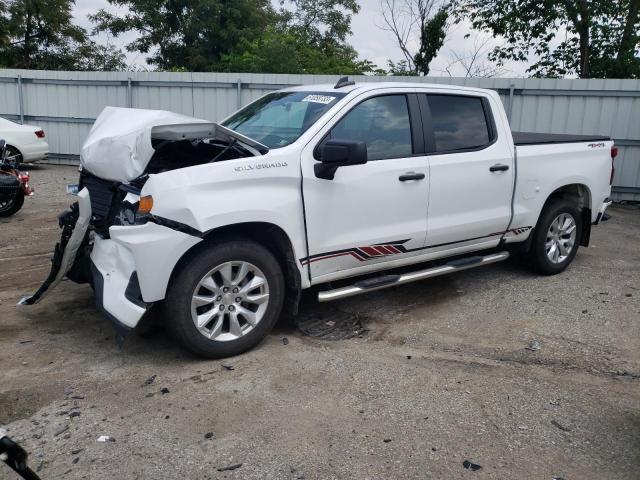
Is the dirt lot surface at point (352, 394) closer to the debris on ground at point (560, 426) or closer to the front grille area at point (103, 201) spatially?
the debris on ground at point (560, 426)

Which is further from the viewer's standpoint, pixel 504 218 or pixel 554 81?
pixel 554 81

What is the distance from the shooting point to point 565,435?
11.0 feet

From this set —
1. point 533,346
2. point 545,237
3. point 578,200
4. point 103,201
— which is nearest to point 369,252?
point 533,346

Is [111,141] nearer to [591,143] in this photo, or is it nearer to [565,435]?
[565,435]

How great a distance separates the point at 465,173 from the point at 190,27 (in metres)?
22.7

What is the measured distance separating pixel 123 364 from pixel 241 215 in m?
1.32

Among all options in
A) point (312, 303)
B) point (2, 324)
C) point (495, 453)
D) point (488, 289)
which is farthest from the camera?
point (488, 289)

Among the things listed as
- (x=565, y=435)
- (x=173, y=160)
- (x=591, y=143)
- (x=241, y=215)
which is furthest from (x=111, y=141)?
(x=591, y=143)

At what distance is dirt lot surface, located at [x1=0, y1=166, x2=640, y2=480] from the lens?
10.1 ft

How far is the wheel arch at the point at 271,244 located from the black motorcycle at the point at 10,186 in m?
5.49

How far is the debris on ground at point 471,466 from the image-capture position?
302 centimetres

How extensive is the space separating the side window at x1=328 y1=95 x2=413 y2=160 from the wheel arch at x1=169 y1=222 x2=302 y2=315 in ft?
2.85

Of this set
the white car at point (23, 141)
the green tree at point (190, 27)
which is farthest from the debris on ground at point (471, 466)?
the green tree at point (190, 27)

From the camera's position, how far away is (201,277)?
13.0 feet
